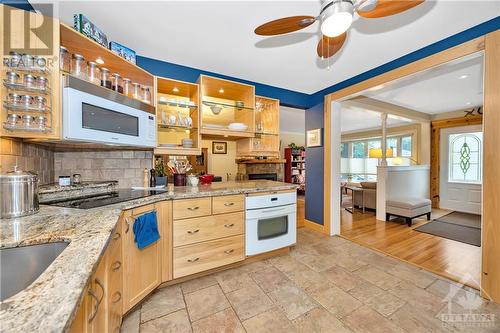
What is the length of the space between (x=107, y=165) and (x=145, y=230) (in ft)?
3.45

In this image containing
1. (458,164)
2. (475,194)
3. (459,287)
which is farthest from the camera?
(458,164)

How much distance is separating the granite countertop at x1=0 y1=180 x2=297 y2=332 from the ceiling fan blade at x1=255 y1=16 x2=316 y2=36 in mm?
1563

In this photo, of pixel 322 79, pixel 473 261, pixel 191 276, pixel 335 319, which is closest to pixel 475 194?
pixel 473 261

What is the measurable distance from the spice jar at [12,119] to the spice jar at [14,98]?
8 centimetres

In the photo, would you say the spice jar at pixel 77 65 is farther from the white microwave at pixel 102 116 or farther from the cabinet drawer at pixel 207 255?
the cabinet drawer at pixel 207 255

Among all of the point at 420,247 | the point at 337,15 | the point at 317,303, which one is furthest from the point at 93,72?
the point at 420,247

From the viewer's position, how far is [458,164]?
15.9 ft

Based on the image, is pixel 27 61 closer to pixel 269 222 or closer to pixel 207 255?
pixel 207 255

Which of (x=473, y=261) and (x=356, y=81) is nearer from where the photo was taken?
(x=473, y=261)

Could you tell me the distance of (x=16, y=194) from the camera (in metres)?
1.13

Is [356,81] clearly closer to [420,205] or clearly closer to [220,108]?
[220,108]

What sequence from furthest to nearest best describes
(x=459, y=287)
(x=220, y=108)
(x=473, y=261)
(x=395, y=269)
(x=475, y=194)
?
1. (x=475, y=194)
2. (x=220, y=108)
3. (x=473, y=261)
4. (x=395, y=269)
5. (x=459, y=287)

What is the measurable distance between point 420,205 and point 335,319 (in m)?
3.60

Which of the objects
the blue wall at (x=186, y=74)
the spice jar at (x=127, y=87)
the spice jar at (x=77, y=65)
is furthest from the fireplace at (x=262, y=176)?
the spice jar at (x=77, y=65)
